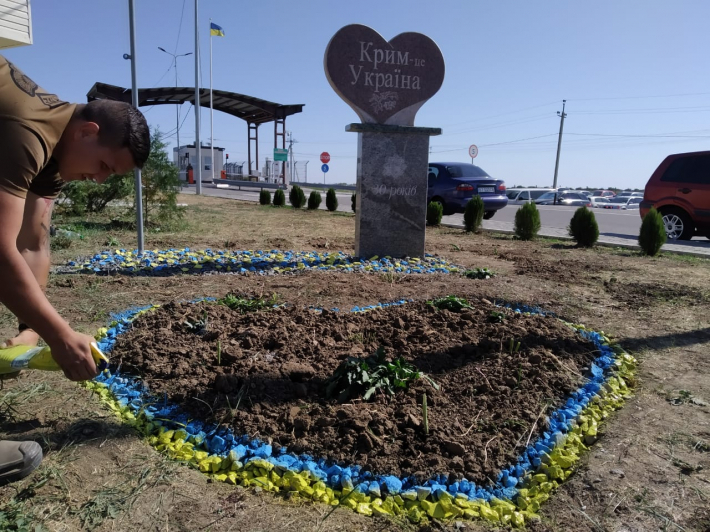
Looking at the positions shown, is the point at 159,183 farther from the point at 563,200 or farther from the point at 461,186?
the point at 563,200

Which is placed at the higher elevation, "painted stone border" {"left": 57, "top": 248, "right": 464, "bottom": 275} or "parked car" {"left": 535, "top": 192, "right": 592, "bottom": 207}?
"parked car" {"left": 535, "top": 192, "right": 592, "bottom": 207}

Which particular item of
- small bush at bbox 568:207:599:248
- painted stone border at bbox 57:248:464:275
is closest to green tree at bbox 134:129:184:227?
painted stone border at bbox 57:248:464:275

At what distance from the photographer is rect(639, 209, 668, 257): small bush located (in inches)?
301

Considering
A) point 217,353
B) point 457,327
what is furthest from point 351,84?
point 217,353

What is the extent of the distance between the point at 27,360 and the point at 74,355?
0.67m

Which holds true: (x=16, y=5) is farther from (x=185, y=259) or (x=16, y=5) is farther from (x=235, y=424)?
(x=235, y=424)

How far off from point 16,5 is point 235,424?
1338 centimetres

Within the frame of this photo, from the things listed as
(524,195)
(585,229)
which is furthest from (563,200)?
Result: (585,229)

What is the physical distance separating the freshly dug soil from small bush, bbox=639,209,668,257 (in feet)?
→ 16.3

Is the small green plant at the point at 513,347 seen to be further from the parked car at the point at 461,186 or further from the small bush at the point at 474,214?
the parked car at the point at 461,186

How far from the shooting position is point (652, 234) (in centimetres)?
770

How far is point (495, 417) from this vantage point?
242cm

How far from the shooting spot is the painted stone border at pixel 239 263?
570 cm

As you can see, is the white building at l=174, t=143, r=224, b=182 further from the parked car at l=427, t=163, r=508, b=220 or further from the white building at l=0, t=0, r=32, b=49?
the parked car at l=427, t=163, r=508, b=220
